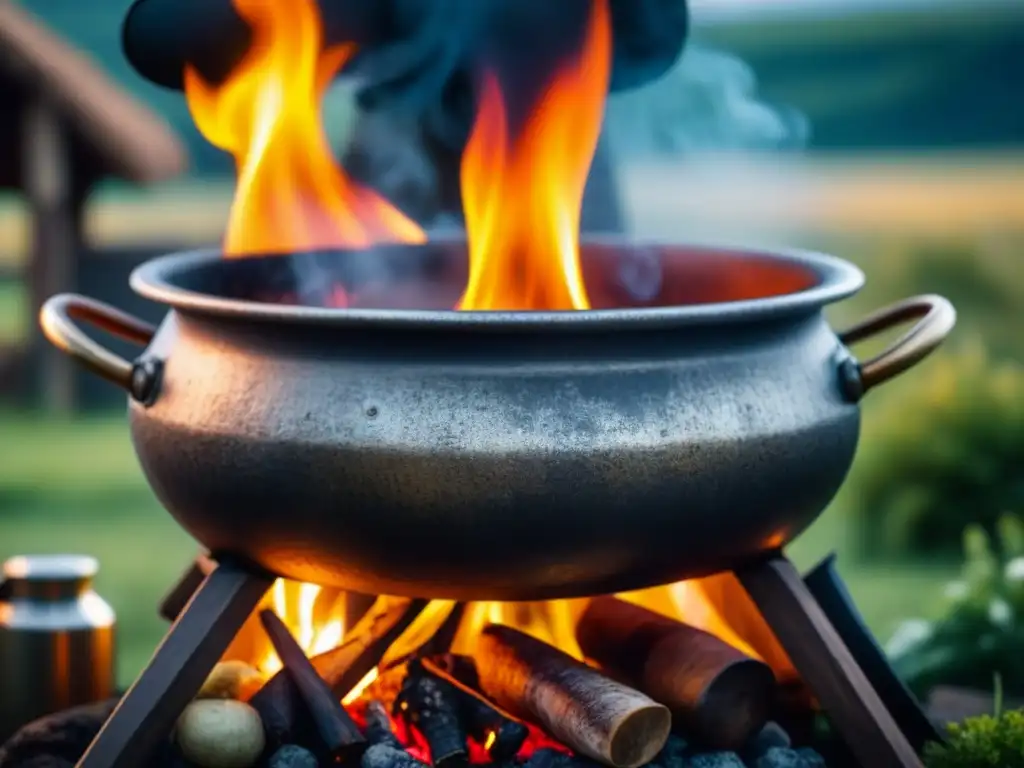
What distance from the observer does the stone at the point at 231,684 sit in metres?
2.55

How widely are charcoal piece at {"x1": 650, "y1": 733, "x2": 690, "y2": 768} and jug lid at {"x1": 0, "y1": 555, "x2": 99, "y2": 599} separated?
48.0 inches

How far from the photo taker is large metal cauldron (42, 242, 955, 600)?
1.99 metres

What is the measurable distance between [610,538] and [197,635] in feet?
2.08

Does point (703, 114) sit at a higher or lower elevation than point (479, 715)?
higher

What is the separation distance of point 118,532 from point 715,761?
12.1ft

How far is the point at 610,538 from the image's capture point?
6.73 ft

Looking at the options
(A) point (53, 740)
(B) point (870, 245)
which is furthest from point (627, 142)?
(B) point (870, 245)

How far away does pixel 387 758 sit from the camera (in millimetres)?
2258

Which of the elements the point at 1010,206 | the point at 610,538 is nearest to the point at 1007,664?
the point at 610,538

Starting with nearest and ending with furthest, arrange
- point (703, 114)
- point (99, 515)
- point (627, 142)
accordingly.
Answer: point (703, 114), point (627, 142), point (99, 515)

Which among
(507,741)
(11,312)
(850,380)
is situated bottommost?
(11,312)

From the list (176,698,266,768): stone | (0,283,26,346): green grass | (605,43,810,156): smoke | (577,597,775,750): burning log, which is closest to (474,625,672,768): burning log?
(577,597,775,750): burning log

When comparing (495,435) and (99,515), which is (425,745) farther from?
(99,515)

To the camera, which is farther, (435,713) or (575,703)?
(435,713)
